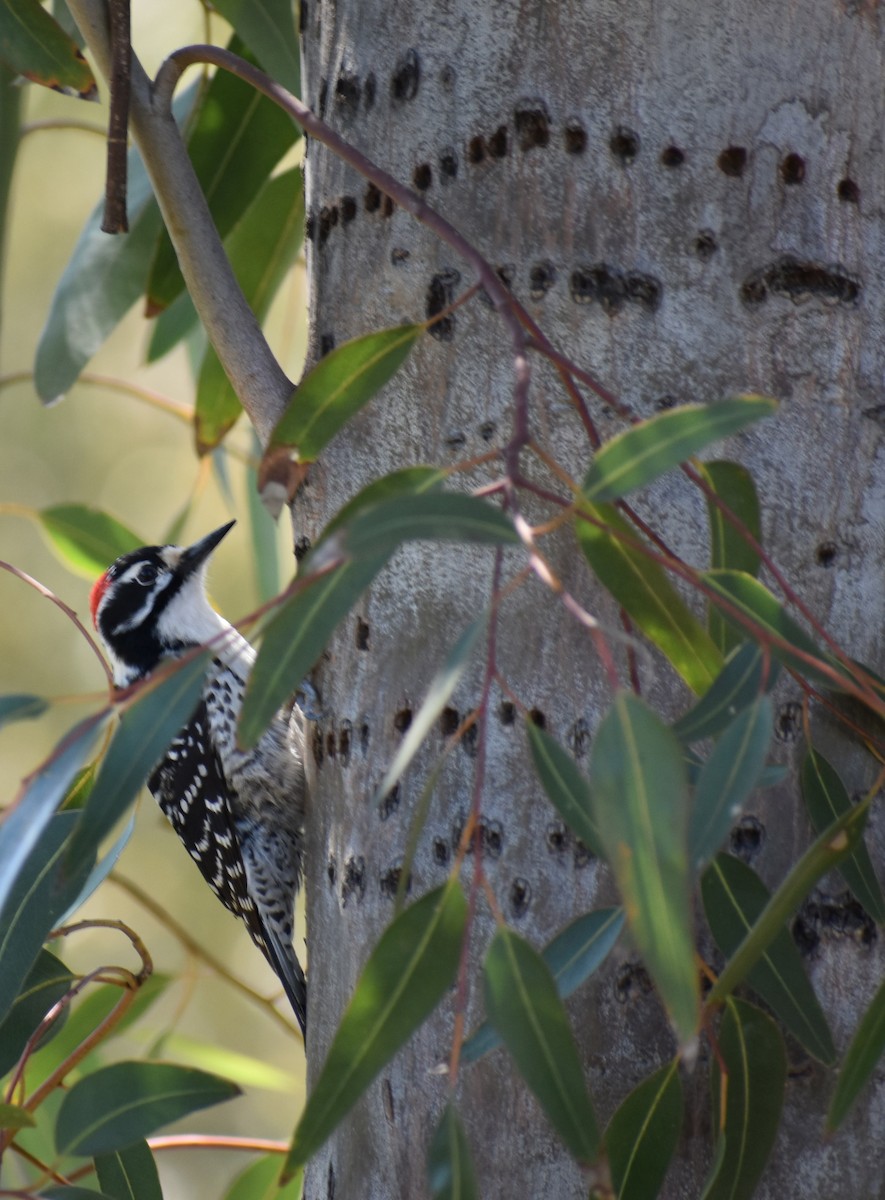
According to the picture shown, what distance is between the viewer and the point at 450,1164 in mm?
1095

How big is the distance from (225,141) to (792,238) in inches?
46.5

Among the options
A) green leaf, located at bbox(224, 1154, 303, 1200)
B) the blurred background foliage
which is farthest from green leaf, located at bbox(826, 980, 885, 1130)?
the blurred background foliage

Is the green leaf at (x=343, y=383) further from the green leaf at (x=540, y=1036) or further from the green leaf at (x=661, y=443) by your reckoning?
the green leaf at (x=540, y=1036)

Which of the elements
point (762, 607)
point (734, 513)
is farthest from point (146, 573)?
point (762, 607)

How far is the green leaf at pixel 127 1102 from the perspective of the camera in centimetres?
147

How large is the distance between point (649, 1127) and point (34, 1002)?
0.79m

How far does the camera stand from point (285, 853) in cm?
279

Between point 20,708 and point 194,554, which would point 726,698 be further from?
point 194,554

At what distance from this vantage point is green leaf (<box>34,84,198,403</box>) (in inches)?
98.2

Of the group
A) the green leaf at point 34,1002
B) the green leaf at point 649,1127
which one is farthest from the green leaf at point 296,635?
the green leaf at point 34,1002

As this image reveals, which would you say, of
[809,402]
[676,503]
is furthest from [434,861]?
[809,402]

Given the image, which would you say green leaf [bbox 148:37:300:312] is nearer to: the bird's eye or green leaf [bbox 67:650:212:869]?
the bird's eye

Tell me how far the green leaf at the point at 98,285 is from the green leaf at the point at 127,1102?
1.31 meters

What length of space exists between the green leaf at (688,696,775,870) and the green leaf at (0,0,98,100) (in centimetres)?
127
